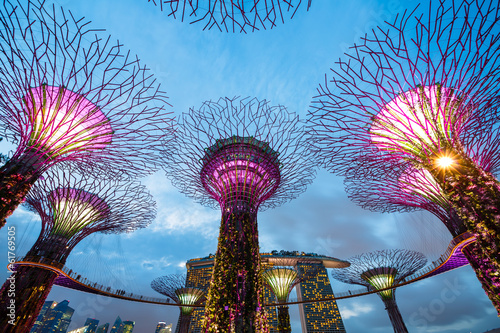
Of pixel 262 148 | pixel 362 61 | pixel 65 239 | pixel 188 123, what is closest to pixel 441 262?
pixel 262 148

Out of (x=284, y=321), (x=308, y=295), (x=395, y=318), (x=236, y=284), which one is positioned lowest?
(x=284, y=321)

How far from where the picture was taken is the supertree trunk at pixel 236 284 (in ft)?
27.0

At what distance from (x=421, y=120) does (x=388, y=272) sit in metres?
20.1

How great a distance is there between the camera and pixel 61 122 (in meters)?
7.42

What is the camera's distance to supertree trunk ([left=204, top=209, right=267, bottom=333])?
27.0 ft

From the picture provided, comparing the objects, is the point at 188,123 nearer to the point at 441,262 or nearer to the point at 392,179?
the point at 392,179

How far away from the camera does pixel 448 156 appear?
6.58 metres

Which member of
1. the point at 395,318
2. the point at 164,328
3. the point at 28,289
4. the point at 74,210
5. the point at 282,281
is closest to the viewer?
the point at 28,289

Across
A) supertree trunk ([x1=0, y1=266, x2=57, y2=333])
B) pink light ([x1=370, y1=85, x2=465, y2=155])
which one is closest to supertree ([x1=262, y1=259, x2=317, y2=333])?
pink light ([x1=370, y1=85, x2=465, y2=155])

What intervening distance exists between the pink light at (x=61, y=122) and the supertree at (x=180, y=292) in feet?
60.4

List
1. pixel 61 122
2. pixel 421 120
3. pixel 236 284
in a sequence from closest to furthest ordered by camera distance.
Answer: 1. pixel 61 122
2. pixel 421 120
3. pixel 236 284

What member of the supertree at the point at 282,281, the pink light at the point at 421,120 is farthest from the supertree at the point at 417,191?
the supertree at the point at 282,281

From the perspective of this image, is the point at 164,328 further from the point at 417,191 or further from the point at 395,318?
the point at 417,191

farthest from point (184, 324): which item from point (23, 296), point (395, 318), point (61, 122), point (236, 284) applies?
point (61, 122)
